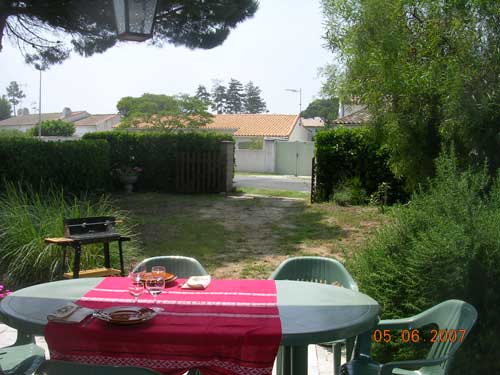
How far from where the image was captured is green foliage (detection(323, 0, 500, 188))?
4.52 meters

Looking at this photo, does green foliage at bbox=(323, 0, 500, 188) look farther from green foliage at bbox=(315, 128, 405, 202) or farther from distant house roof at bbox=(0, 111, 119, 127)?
distant house roof at bbox=(0, 111, 119, 127)

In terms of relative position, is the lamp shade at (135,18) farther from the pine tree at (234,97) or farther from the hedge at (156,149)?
the pine tree at (234,97)

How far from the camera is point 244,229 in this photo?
329 inches

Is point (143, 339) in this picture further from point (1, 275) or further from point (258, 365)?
point (1, 275)

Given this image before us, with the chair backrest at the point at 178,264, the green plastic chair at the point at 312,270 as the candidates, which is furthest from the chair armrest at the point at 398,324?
the chair backrest at the point at 178,264

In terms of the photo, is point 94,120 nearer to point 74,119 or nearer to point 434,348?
point 74,119

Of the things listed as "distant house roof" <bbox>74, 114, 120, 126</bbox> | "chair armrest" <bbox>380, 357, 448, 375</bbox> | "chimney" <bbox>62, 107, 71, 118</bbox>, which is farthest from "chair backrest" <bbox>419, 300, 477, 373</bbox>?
"chimney" <bbox>62, 107, 71, 118</bbox>

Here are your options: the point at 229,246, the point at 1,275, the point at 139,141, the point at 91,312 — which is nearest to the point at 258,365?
the point at 91,312

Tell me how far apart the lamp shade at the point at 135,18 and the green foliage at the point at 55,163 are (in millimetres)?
5572

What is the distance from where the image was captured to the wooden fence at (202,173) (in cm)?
1348

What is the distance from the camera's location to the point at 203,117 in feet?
89.1

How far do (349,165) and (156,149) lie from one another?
5.46m

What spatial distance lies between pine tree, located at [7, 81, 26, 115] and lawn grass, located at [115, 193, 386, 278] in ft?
244

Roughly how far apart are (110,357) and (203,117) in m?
25.9
